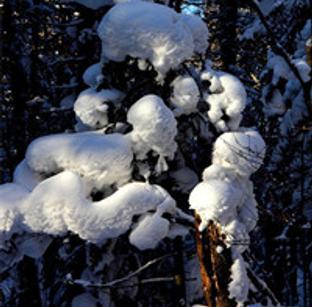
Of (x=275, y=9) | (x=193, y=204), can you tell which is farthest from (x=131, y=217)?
(x=275, y=9)

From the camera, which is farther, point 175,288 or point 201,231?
point 175,288

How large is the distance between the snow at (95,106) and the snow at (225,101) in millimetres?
1057

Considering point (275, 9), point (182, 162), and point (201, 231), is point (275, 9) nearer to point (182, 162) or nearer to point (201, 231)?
point (182, 162)

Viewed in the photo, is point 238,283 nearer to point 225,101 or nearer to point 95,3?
point 225,101

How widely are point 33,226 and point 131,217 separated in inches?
38.7

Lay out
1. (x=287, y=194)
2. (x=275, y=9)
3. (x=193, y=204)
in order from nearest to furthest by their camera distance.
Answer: (x=193, y=204), (x=275, y=9), (x=287, y=194)

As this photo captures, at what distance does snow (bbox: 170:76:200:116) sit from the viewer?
5664 mm

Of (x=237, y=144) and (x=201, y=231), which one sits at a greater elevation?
(x=237, y=144)

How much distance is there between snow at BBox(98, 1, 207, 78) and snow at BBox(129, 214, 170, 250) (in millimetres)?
1602

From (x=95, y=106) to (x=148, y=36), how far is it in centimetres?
96

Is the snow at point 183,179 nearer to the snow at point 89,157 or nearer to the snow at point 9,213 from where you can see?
the snow at point 89,157

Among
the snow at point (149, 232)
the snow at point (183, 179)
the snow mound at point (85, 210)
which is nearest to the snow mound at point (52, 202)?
the snow mound at point (85, 210)

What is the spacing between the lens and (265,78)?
940 centimetres

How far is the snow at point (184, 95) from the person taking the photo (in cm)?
566
